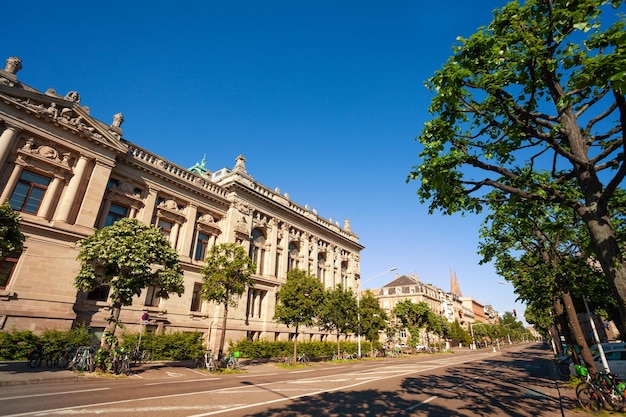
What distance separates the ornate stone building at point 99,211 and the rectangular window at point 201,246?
0.11 m

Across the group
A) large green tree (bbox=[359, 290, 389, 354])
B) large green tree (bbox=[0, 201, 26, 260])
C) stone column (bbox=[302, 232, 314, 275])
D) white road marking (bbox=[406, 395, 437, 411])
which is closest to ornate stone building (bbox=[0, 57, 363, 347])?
stone column (bbox=[302, 232, 314, 275])

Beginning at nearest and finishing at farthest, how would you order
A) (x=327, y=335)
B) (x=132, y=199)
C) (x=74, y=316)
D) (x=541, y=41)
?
(x=541, y=41)
(x=74, y=316)
(x=132, y=199)
(x=327, y=335)

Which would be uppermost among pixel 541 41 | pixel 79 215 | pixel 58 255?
pixel 79 215

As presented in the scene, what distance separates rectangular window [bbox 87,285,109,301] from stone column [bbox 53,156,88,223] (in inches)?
225

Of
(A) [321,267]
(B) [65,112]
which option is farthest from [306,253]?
(B) [65,112]

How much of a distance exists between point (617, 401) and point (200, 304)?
29.2 meters

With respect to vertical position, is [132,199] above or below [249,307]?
above

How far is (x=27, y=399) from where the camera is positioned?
9.49 m

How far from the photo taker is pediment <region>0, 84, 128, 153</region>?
2021 centimetres

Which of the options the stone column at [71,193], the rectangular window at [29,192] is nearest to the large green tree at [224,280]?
the stone column at [71,193]

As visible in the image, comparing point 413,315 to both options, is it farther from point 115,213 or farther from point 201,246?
point 115,213

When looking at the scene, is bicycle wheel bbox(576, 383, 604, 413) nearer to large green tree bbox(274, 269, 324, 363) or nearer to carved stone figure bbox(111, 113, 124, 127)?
large green tree bbox(274, 269, 324, 363)

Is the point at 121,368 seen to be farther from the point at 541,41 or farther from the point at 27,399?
the point at 541,41

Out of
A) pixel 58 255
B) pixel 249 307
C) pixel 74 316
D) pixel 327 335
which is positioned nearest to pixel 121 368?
pixel 74 316
